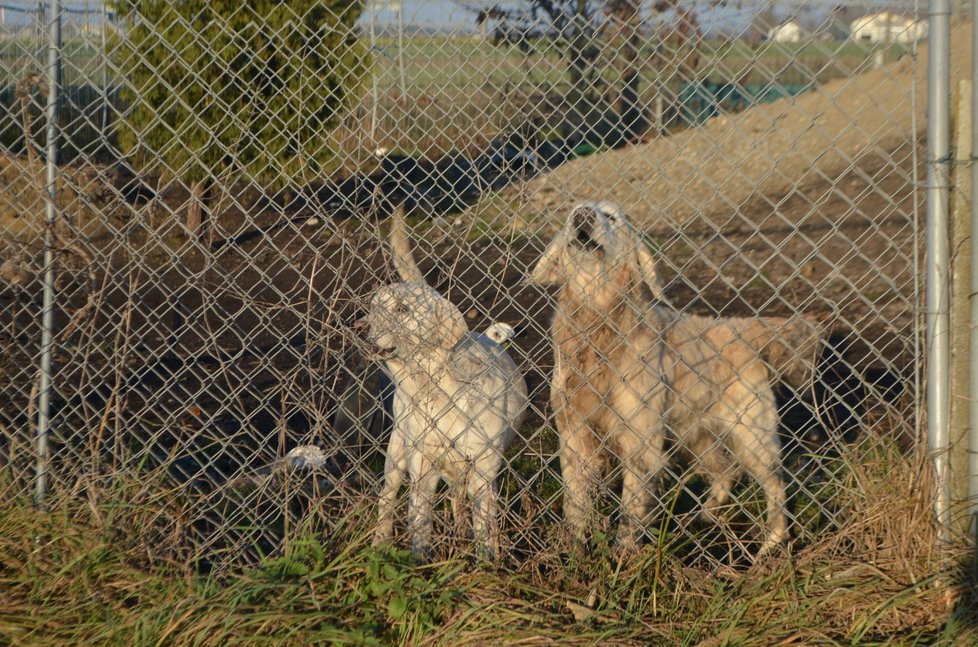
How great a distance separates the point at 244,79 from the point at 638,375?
241cm

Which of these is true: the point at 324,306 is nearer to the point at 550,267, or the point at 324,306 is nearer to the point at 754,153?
the point at 550,267

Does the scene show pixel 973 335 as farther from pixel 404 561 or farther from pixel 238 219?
pixel 238 219

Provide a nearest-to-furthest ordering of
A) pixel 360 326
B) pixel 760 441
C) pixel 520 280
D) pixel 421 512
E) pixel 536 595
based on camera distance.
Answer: pixel 536 595 → pixel 421 512 → pixel 360 326 → pixel 520 280 → pixel 760 441

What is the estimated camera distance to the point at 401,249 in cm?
291

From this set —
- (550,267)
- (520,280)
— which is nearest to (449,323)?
(520,280)

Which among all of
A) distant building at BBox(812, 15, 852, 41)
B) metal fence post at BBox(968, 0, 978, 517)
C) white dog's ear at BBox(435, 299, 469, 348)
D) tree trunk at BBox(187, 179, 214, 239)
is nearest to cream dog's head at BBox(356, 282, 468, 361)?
white dog's ear at BBox(435, 299, 469, 348)

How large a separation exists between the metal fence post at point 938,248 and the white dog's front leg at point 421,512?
1293 millimetres

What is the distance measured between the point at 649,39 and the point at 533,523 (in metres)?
1.35

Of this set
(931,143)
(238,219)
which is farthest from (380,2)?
(238,219)

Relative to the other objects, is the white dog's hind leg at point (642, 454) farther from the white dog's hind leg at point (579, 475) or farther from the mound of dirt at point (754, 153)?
the mound of dirt at point (754, 153)

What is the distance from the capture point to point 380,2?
108 inches

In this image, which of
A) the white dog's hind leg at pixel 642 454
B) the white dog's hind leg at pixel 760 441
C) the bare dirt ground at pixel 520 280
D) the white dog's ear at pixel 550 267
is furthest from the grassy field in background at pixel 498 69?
the white dog's hind leg at pixel 760 441

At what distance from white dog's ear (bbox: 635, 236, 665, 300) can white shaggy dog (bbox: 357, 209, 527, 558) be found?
57cm

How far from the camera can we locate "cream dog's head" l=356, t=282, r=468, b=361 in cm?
292
